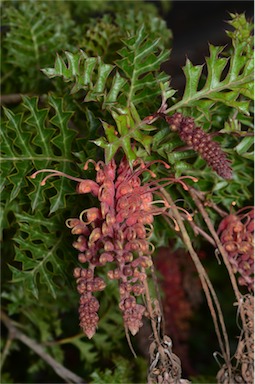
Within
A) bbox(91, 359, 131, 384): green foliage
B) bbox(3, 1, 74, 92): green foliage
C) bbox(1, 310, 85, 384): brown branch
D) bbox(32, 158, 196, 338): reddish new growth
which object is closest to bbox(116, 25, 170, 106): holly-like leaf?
bbox(32, 158, 196, 338): reddish new growth

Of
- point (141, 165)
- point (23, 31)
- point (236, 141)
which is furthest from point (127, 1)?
point (141, 165)

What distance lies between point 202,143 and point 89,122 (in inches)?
6.7

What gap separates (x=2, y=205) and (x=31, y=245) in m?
0.06

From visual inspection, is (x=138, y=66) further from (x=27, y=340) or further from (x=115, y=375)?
(x=27, y=340)

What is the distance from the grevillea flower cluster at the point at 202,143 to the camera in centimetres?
58

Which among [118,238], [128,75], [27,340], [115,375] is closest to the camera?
[118,238]

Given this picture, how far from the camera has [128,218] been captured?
594 mm

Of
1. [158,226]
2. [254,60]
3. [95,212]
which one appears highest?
[254,60]

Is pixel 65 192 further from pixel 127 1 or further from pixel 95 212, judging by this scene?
pixel 127 1

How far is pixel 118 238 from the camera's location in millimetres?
585

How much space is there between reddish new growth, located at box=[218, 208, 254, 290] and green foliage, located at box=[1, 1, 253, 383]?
0.09 m

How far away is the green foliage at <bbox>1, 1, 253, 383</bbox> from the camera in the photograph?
63cm

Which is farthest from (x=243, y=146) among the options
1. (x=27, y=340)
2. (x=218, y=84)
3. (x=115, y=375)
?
(x=27, y=340)

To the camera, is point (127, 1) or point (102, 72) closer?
point (102, 72)
